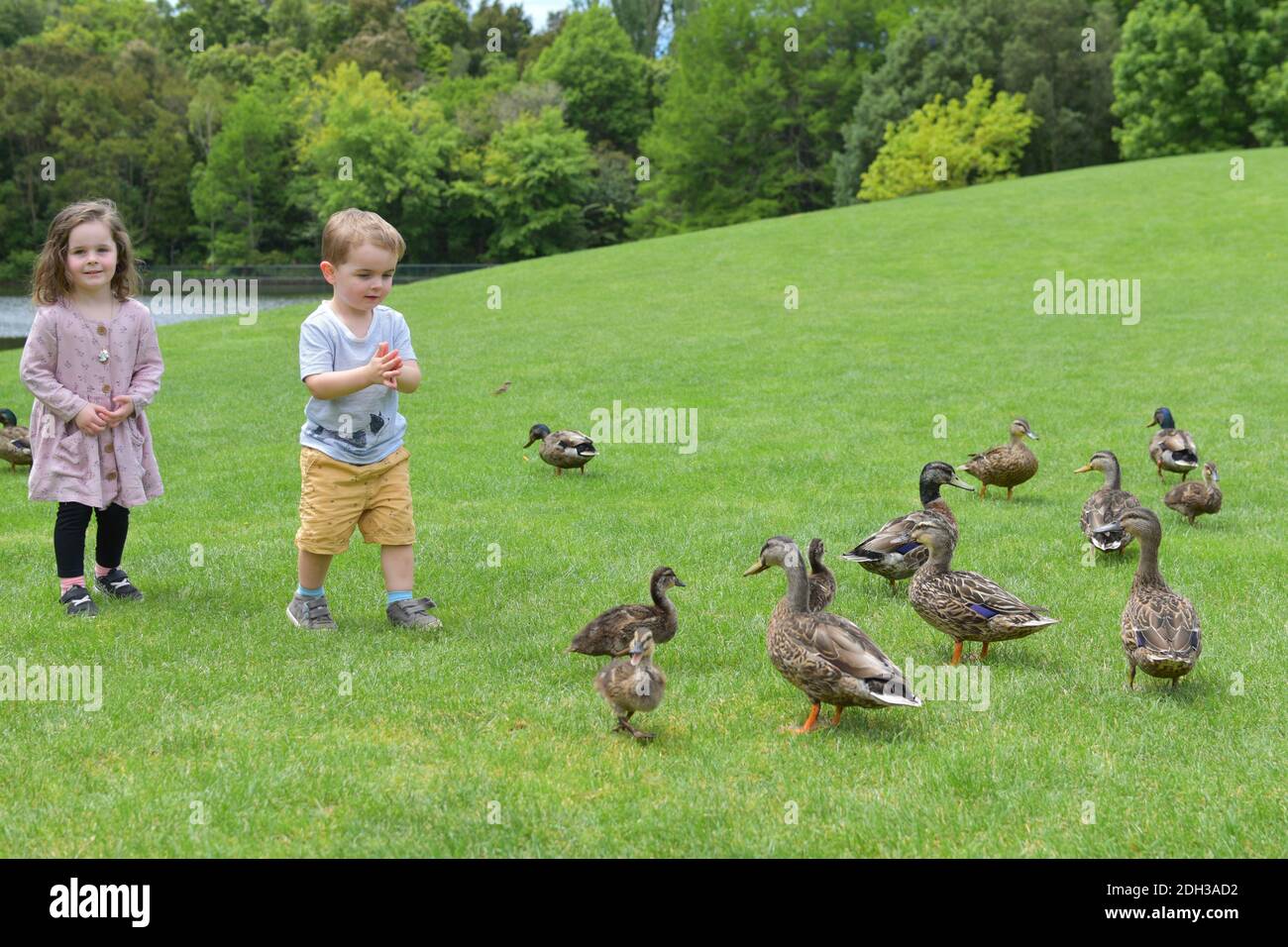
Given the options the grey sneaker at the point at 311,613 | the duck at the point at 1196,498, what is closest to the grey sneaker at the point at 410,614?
the grey sneaker at the point at 311,613

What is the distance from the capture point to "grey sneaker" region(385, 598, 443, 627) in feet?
23.9

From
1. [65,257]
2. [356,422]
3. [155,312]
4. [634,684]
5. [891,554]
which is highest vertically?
[155,312]

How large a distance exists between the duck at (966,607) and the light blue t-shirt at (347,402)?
3414mm

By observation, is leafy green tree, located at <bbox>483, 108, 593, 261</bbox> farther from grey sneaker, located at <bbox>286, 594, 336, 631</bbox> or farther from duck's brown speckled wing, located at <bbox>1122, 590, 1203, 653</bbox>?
duck's brown speckled wing, located at <bbox>1122, 590, 1203, 653</bbox>

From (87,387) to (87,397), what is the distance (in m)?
0.07

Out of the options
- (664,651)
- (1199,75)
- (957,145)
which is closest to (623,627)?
(664,651)

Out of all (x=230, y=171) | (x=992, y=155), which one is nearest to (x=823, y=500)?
(x=992, y=155)

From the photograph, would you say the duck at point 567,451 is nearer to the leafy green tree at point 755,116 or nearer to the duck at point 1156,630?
the duck at point 1156,630

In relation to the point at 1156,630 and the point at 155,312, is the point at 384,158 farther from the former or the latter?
the point at 1156,630

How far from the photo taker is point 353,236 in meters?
6.83

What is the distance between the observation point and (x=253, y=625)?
7297 mm

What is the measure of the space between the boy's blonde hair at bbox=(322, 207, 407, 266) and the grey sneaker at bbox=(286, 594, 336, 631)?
2186mm

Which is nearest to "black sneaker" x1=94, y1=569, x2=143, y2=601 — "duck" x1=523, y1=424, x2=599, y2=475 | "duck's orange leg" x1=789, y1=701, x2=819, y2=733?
"duck's orange leg" x1=789, y1=701, x2=819, y2=733

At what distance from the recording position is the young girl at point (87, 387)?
7543 mm
